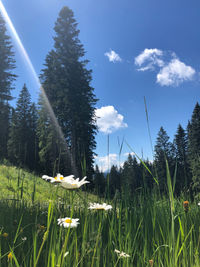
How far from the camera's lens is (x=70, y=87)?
1794cm

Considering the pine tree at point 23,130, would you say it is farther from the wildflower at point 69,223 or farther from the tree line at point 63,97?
the wildflower at point 69,223

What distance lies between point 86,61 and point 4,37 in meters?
10.0

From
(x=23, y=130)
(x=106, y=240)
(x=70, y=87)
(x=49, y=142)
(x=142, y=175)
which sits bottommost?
(x=106, y=240)

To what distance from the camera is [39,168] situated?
Result: 917 inches

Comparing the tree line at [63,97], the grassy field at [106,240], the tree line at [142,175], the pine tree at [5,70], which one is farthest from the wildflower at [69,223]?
the pine tree at [5,70]

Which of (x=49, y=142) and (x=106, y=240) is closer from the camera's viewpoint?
(x=106, y=240)

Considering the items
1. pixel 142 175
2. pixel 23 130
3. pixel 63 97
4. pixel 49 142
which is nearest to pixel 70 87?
pixel 63 97

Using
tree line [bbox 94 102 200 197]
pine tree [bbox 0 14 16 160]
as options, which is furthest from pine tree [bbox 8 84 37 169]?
tree line [bbox 94 102 200 197]

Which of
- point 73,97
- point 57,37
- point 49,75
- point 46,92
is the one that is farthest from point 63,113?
point 57,37

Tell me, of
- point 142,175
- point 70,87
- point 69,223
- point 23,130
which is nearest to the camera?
point 69,223

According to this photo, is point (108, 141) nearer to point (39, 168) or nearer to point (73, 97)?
point (73, 97)

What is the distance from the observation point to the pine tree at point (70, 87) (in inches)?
687

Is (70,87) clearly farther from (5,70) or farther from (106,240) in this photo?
(106,240)

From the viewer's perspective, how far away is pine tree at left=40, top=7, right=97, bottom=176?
17453mm
